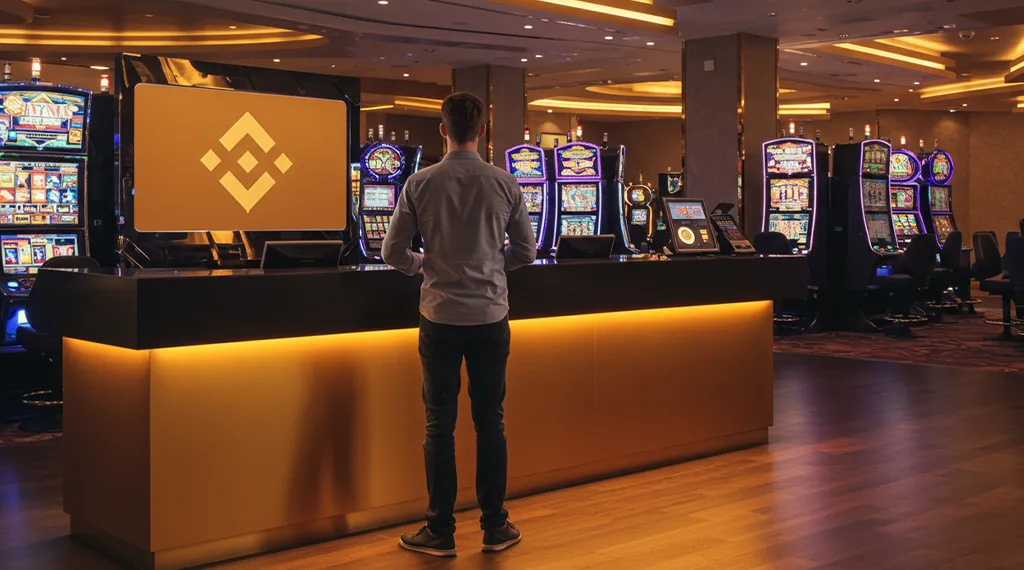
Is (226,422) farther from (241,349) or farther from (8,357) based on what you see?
(8,357)

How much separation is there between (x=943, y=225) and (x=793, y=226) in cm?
276

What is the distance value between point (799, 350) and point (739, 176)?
8.62 feet

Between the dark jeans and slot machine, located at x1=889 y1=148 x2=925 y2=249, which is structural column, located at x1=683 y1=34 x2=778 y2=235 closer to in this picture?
slot machine, located at x1=889 y1=148 x2=925 y2=249

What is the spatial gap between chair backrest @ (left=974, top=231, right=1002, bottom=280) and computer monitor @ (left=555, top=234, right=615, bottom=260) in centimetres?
682

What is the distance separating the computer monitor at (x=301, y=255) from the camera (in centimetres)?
→ 363

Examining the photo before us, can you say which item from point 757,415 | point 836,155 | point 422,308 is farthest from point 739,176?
point 422,308

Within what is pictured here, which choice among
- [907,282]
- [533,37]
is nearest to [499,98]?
[533,37]

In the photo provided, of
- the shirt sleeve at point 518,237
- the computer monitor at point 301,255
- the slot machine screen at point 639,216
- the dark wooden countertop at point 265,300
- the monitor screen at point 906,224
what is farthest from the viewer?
the slot machine screen at point 639,216

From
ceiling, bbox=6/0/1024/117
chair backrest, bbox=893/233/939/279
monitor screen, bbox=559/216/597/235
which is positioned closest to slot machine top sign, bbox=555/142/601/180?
monitor screen, bbox=559/216/597/235

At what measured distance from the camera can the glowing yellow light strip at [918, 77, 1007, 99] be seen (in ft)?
52.6

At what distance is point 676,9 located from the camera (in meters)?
10.3

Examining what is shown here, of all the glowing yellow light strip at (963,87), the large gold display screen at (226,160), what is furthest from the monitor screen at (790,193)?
the large gold display screen at (226,160)

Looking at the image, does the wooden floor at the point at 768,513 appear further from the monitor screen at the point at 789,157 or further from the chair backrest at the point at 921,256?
the monitor screen at the point at 789,157

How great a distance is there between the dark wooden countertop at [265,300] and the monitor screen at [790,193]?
22.1 feet
